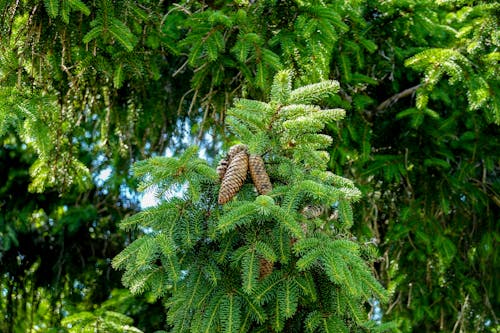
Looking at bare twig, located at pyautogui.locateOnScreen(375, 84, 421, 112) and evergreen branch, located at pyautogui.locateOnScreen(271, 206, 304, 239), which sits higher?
bare twig, located at pyautogui.locateOnScreen(375, 84, 421, 112)

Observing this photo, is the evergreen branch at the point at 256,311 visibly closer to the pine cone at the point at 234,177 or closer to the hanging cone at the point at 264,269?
the hanging cone at the point at 264,269

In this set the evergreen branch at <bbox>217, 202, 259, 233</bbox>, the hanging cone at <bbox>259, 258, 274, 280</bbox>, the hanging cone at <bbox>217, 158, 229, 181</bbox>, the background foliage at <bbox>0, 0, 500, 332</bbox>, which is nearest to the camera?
the evergreen branch at <bbox>217, 202, 259, 233</bbox>

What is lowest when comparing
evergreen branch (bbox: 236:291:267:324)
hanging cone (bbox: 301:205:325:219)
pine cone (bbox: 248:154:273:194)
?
evergreen branch (bbox: 236:291:267:324)

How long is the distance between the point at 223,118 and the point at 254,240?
7.16 ft

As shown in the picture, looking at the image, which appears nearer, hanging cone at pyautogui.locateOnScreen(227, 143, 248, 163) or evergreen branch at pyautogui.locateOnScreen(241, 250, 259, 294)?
evergreen branch at pyautogui.locateOnScreen(241, 250, 259, 294)

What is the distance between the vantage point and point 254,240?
7.34ft

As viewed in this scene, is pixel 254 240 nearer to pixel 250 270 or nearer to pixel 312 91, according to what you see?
pixel 250 270

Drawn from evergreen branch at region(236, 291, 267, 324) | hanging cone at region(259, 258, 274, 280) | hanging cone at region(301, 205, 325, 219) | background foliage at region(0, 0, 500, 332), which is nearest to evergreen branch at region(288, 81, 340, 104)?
hanging cone at region(301, 205, 325, 219)

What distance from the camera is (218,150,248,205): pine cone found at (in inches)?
89.8

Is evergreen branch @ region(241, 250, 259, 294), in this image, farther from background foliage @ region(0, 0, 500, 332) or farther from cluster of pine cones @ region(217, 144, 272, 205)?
background foliage @ region(0, 0, 500, 332)

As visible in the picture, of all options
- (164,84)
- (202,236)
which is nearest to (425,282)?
(164,84)

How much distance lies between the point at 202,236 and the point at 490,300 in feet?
11.5

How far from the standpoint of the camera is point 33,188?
4168 mm

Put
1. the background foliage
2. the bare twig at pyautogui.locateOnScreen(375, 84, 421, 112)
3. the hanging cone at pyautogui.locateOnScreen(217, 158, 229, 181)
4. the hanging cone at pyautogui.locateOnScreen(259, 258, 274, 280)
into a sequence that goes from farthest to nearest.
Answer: the bare twig at pyautogui.locateOnScreen(375, 84, 421, 112)
the background foliage
the hanging cone at pyautogui.locateOnScreen(217, 158, 229, 181)
the hanging cone at pyautogui.locateOnScreen(259, 258, 274, 280)
